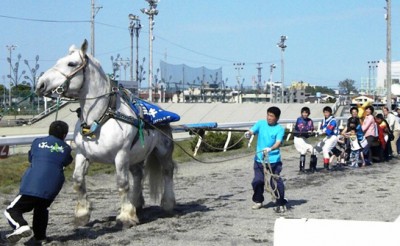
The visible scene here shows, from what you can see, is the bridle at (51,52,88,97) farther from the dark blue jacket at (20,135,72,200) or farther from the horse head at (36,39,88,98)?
the dark blue jacket at (20,135,72,200)

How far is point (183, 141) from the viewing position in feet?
70.8

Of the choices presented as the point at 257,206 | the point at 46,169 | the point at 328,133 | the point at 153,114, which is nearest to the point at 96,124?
the point at 153,114

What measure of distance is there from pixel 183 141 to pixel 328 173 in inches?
324

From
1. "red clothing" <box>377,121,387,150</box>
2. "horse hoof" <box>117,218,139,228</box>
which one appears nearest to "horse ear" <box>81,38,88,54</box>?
"horse hoof" <box>117,218,139,228</box>

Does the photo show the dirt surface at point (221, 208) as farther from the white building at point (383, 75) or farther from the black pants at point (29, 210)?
the white building at point (383, 75)

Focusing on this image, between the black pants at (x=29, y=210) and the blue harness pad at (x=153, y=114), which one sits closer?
the black pants at (x=29, y=210)

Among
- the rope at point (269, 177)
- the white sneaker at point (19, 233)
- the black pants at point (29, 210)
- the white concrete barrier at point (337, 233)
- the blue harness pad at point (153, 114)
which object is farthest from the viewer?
the rope at point (269, 177)

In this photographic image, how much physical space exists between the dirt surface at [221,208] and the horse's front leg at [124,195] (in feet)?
0.39

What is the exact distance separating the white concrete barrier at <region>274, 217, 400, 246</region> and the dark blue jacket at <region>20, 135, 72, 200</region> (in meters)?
4.04

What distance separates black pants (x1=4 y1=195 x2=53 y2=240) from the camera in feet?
19.9

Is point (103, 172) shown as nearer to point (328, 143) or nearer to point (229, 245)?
point (328, 143)

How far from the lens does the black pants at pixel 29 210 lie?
239 inches

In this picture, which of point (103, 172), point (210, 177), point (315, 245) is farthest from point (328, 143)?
point (315, 245)

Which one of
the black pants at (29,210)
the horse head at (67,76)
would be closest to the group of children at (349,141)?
the horse head at (67,76)
